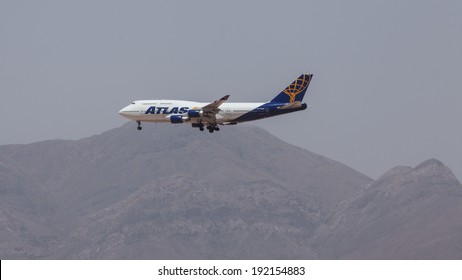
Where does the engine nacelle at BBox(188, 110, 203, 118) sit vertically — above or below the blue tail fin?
below

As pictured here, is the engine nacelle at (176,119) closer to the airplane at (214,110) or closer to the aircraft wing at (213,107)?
the airplane at (214,110)

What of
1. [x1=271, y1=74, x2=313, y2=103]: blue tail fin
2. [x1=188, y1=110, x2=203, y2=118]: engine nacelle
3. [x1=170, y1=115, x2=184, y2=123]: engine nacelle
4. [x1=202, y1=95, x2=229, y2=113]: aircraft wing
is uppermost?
[x1=271, y1=74, x2=313, y2=103]: blue tail fin

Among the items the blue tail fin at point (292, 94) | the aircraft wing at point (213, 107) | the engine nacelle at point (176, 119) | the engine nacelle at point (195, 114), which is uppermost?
the blue tail fin at point (292, 94)

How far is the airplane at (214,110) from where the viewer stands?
185750 mm

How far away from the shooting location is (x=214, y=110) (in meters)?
188

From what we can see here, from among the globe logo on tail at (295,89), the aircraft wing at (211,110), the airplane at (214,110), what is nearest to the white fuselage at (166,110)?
the airplane at (214,110)

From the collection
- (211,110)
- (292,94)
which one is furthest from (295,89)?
(211,110)

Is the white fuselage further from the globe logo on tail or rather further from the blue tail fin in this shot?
the globe logo on tail

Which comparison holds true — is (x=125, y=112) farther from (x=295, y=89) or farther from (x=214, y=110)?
(x=295, y=89)

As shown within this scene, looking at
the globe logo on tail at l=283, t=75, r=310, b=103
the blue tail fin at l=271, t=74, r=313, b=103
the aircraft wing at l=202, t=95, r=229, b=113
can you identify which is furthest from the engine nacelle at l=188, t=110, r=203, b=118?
the globe logo on tail at l=283, t=75, r=310, b=103

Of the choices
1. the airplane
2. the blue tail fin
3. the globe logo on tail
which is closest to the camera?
the airplane

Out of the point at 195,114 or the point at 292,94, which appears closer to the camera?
the point at 195,114

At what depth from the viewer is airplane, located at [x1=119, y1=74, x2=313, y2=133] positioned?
185750 millimetres
